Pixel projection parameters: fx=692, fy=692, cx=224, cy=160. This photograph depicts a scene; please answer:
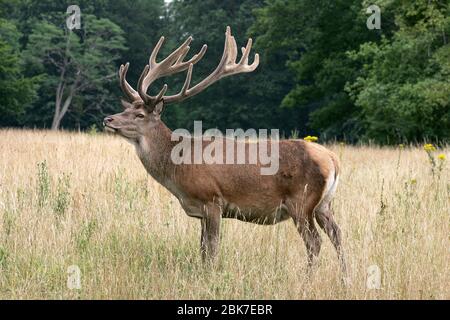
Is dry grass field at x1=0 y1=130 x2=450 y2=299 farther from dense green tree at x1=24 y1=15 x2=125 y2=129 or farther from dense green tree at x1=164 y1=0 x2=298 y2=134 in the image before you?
dense green tree at x1=164 y1=0 x2=298 y2=134

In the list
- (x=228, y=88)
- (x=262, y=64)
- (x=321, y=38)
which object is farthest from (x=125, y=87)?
(x=228, y=88)

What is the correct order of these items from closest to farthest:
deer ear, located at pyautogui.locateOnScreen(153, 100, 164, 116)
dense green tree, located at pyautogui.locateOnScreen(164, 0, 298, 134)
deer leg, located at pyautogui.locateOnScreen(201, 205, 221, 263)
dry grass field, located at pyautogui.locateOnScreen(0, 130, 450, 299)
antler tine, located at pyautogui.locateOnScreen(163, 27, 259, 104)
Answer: dry grass field, located at pyautogui.locateOnScreen(0, 130, 450, 299) < deer leg, located at pyautogui.locateOnScreen(201, 205, 221, 263) < deer ear, located at pyautogui.locateOnScreen(153, 100, 164, 116) < antler tine, located at pyautogui.locateOnScreen(163, 27, 259, 104) < dense green tree, located at pyautogui.locateOnScreen(164, 0, 298, 134)

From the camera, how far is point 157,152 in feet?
18.1

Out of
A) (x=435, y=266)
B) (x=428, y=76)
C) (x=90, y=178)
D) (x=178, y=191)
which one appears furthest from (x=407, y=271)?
(x=428, y=76)

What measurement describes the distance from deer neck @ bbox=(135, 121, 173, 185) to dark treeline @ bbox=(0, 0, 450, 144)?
12.5 meters

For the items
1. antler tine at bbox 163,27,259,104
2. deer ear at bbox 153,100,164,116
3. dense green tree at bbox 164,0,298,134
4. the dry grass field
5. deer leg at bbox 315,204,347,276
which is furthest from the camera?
dense green tree at bbox 164,0,298,134

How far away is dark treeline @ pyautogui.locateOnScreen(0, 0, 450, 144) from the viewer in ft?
60.6

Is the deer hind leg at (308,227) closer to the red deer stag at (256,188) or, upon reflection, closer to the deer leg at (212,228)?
the red deer stag at (256,188)

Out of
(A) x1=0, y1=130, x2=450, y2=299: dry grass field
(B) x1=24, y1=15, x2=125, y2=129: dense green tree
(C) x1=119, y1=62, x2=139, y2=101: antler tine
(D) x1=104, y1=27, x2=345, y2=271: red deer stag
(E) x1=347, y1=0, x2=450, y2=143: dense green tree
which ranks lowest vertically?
(A) x1=0, y1=130, x2=450, y2=299: dry grass field

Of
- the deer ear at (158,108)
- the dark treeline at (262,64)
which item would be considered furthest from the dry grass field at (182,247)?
the dark treeline at (262,64)

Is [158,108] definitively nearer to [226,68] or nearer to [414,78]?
[226,68]

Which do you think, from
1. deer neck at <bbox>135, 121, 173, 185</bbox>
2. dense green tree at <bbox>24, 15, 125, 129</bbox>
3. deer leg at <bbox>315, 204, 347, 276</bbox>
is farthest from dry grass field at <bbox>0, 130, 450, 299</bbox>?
dense green tree at <bbox>24, 15, 125, 129</bbox>

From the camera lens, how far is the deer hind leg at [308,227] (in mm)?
5160

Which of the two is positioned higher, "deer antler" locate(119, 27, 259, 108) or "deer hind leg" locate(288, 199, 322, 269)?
"deer antler" locate(119, 27, 259, 108)
